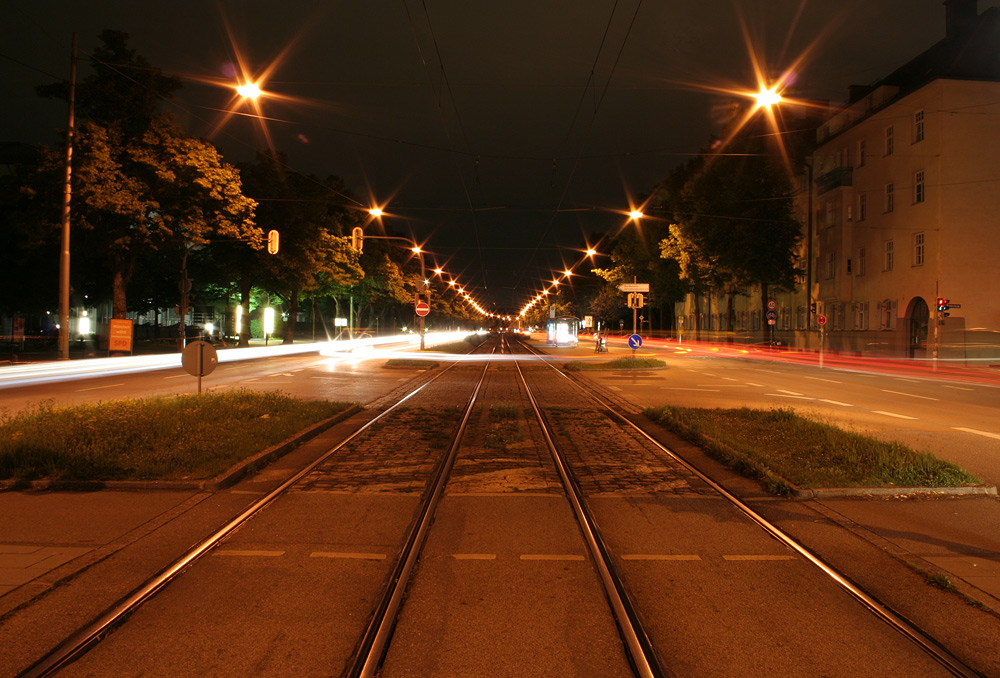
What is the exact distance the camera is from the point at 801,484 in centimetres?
786

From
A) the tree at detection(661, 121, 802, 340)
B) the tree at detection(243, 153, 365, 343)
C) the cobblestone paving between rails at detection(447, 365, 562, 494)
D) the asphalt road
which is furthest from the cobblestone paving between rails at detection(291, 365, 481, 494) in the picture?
the tree at detection(243, 153, 365, 343)

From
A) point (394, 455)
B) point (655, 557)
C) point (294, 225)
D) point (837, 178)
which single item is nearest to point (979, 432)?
point (655, 557)

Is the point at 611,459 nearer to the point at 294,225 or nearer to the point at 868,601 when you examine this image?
the point at 868,601

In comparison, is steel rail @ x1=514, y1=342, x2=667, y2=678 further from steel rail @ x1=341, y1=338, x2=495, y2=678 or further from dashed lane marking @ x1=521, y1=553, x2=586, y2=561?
steel rail @ x1=341, y1=338, x2=495, y2=678

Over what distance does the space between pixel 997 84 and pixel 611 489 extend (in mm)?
39930

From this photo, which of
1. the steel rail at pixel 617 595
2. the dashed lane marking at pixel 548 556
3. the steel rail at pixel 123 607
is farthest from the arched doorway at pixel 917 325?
the steel rail at pixel 123 607

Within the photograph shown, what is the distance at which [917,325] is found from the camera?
4000 cm

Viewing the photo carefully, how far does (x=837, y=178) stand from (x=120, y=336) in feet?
134

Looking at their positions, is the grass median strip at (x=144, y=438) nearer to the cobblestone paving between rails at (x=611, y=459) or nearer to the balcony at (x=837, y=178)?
the cobblestone paving between rails at (x=611, y=459)

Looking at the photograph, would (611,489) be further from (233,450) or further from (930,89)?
(930,89)

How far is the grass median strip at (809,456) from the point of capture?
791 cm

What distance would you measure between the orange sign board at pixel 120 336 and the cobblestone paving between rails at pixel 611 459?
18702 millimetres

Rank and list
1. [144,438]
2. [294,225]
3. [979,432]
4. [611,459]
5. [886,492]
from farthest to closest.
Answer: [294,225]
[979,432]
[611,459]
[144,438]
[886,492]

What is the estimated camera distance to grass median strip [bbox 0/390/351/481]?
26.6 feet
